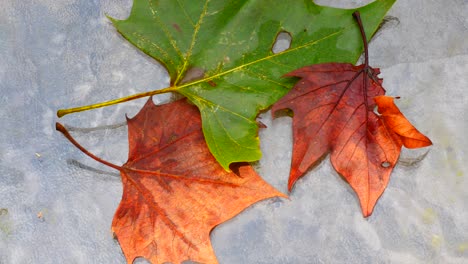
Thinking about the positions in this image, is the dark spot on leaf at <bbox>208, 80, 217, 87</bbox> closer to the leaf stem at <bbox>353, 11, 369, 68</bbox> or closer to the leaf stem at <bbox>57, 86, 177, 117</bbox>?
the leaf stem at <bbox>57, 86, 177, 117</bbox>

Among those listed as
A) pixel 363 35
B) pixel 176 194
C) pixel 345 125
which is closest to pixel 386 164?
pixel 345 125

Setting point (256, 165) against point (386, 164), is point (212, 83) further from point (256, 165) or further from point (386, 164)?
point (386, 164)

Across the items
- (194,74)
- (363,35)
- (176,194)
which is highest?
(363,35)

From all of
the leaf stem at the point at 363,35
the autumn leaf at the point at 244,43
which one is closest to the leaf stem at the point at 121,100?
the autumn leaf at the point at 244,43

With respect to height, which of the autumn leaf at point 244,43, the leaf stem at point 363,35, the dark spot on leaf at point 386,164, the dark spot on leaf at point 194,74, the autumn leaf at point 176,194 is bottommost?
the autumn leaf at point 176,194

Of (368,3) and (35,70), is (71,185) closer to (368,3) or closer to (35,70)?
(35,70)

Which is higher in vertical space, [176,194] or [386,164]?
[386,164]

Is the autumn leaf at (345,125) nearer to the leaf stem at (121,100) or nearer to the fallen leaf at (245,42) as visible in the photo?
the fallen leaf at (245,42)
